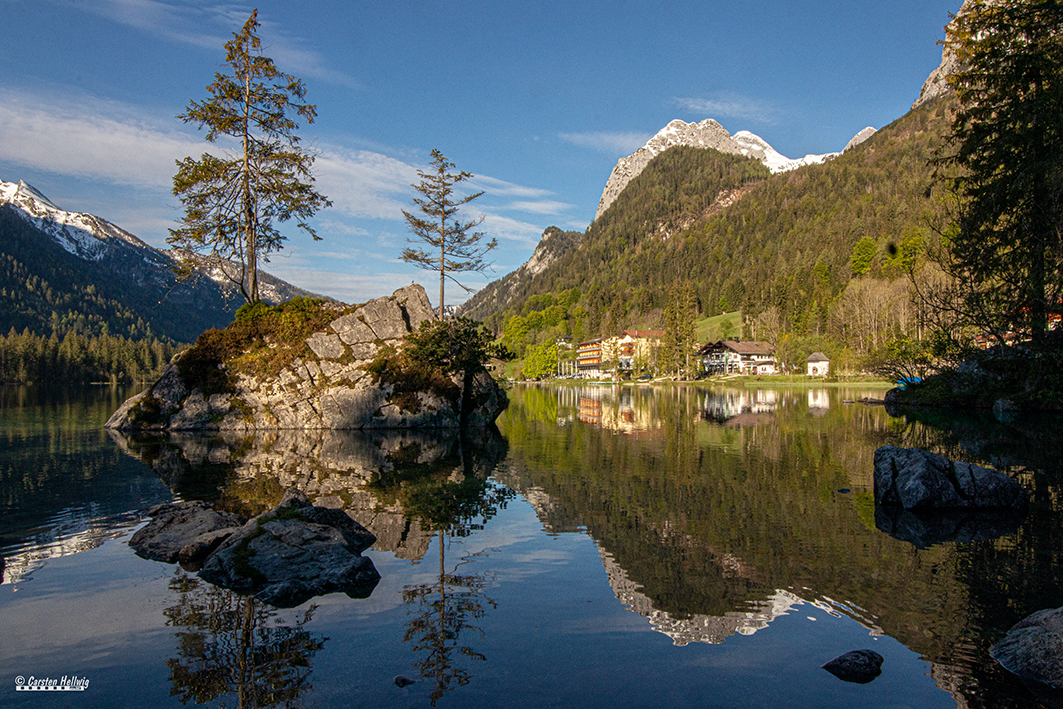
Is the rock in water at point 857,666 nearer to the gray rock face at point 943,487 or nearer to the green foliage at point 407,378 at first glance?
the gray rock face at point 943,487

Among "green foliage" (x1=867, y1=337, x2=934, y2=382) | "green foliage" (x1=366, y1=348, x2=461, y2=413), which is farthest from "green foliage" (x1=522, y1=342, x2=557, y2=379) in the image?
"green foliage" (x1=366, y1=348, x2=461, y2=413)

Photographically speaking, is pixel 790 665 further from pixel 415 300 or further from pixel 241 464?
pixel 415 300

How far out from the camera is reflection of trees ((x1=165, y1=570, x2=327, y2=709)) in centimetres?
716

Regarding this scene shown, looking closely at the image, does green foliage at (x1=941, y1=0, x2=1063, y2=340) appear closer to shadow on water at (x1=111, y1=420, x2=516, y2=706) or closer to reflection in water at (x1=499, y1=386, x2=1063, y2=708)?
reflection in water at (x1=499, y1=386, x2=1063, y2=708)

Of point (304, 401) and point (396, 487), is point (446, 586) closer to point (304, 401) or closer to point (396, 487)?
point (396, 487)

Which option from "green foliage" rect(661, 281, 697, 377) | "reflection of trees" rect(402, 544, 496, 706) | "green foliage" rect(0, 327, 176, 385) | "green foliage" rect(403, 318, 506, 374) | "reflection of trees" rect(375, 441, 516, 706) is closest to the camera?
"reflection of trees" rect(402, 544, 496, 706)

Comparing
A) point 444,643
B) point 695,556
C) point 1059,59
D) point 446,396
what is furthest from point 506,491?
point 1059,59

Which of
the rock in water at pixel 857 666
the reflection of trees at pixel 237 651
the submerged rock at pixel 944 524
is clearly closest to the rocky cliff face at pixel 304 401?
the reflection of trees at pixel 237 651

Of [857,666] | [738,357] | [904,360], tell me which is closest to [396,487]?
[857,666]

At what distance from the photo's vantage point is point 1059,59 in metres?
22.4

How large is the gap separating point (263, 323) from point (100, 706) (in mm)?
36802

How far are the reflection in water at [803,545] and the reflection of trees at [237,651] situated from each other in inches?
212

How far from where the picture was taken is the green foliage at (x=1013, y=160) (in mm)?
21859

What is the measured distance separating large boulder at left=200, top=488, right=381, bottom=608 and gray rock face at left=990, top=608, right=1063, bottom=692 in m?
9.63
